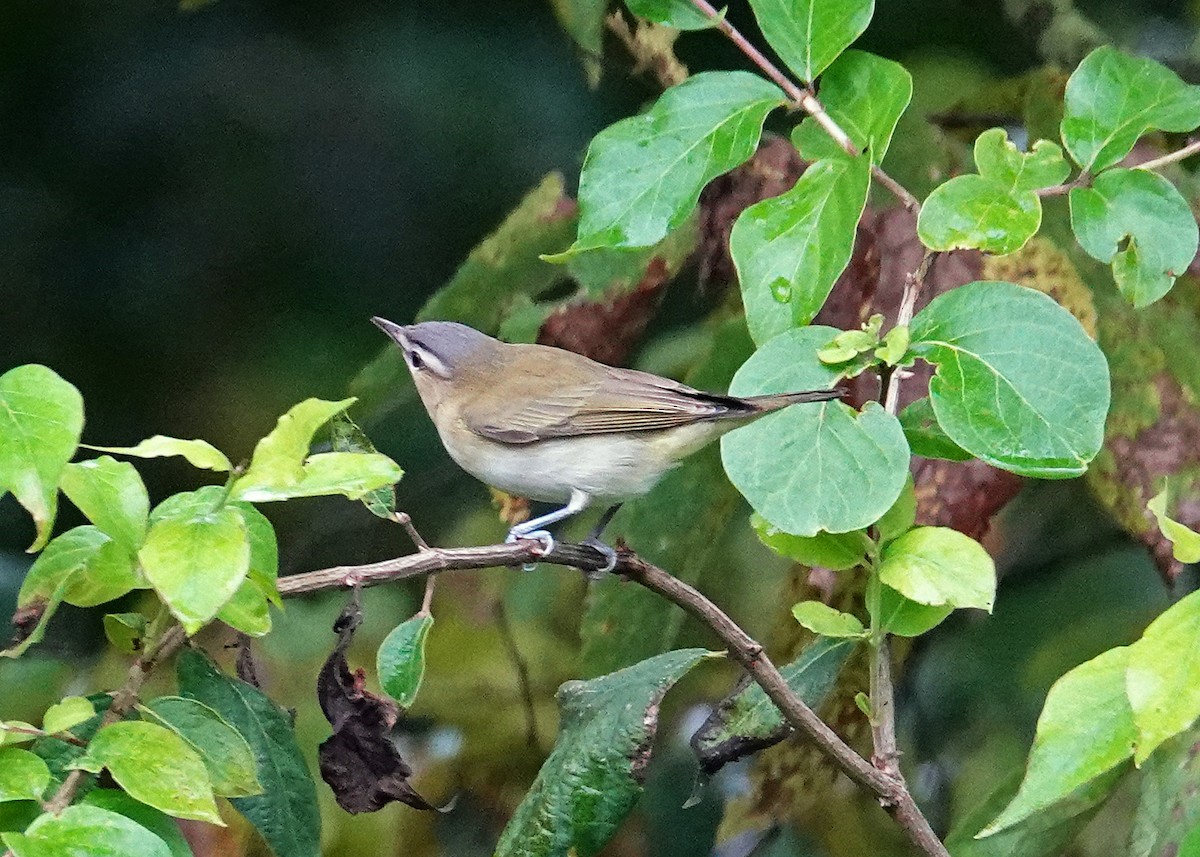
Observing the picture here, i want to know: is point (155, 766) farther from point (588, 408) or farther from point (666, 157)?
point (588, 408)

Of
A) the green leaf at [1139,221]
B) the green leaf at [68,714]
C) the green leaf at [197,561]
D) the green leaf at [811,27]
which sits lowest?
the green leaf at [68,714]

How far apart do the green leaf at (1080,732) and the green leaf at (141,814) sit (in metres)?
0.31

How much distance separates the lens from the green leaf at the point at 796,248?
1.66ft

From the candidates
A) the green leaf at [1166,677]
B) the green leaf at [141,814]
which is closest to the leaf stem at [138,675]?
the green leaf at [141,814]

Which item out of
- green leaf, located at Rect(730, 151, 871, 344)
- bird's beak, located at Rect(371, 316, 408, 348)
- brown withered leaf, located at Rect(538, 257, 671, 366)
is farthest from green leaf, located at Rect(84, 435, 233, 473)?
brown withered leaf, located at Rect(538, 257, 671, 366)

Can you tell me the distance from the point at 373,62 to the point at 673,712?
66cm

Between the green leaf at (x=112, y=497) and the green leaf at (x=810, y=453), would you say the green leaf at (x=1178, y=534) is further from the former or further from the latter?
the green leaf at (x=112, y=497)

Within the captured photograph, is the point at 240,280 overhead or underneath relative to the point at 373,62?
underneath

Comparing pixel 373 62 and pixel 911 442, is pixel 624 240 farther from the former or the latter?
pixel 373 62

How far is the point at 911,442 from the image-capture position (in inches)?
21.0

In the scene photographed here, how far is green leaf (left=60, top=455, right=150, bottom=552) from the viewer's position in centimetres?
39

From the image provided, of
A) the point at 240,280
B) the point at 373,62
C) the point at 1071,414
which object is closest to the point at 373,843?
the point at 240,280

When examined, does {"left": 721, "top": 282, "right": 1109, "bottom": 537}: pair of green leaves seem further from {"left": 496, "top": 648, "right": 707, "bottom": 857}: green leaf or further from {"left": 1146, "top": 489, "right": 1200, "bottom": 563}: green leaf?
{"left": 496, "top": 648, "right": 707, "bottom": 857}: green leaf

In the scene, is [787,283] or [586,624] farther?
[586,624]
